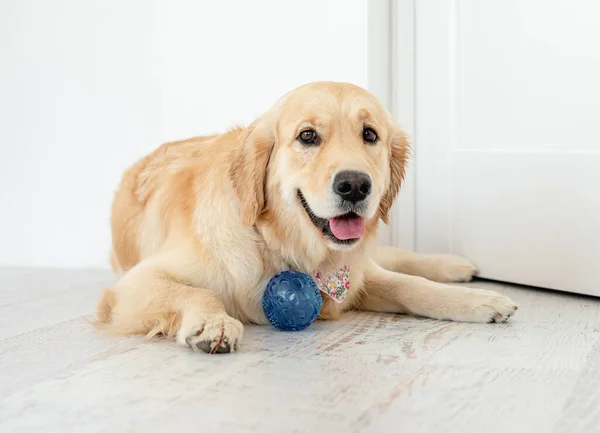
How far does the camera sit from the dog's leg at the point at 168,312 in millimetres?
2307

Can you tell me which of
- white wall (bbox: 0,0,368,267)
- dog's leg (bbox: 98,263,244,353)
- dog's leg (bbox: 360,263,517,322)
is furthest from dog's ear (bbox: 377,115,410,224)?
white wall (bbox: 0,0,368,267)

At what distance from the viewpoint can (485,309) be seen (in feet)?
8.82

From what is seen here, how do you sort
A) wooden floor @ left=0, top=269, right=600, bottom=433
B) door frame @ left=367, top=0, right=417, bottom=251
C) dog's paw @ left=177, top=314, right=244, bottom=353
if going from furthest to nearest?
door frame @ left=367, top=0, right=417, bottom=251 < dog's paw @ left=177, top=314, right=244, bottom=353 < wooden floor @ left=0, top=269, right=600, bottom=433

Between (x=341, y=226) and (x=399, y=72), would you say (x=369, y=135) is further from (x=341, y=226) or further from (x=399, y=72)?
(x=399, y=72)

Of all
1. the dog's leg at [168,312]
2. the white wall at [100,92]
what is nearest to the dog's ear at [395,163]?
the dog's leg at [168,312]

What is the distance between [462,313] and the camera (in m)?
2.71

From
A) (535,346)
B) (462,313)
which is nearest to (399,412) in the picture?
(535,346)

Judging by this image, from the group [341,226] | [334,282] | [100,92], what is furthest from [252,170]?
[100,92]

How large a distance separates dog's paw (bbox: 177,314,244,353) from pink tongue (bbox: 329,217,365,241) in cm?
44

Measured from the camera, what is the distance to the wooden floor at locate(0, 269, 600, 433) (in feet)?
5.65

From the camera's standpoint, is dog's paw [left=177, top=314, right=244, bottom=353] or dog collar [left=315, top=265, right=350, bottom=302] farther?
dog collar [left=315, top=265, right=350, bottom=302]

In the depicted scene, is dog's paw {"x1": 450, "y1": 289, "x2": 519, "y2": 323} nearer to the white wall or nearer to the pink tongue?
the pink tongue

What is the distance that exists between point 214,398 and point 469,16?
233cm

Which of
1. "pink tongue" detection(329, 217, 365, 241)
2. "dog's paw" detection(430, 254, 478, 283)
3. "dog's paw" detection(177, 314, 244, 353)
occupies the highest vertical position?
"pink tongue" detection(329, 217, 365, 241)
